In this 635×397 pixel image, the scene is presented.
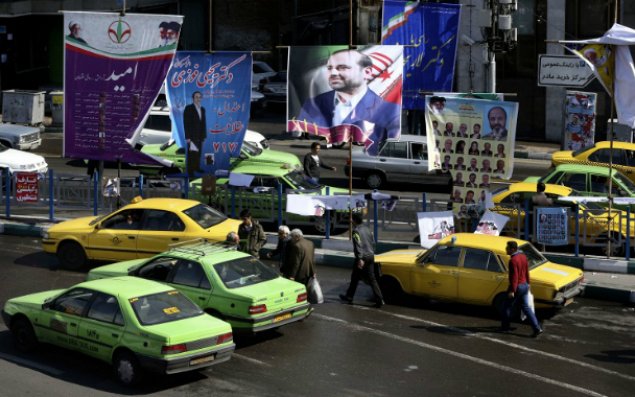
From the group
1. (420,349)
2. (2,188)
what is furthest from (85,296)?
(2,188)

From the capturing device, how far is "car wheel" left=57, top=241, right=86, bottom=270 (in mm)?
20984

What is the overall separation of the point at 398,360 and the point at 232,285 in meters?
2.75

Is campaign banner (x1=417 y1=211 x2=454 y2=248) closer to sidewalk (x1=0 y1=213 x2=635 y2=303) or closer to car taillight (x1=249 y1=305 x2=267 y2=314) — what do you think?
sidewalk (x1=0 y1=213 x2=635 y2=303)

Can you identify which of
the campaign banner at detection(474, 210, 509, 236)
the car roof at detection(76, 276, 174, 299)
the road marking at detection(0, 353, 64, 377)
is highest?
the campaign banner at detection(474, 210, 509, 236)

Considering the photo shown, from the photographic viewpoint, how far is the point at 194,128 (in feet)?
76.7

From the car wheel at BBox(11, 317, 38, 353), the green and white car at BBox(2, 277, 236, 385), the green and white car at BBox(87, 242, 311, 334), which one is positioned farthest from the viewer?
the green and white car at BBox(87, 242, 311, 334)

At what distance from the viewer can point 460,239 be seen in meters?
18.7

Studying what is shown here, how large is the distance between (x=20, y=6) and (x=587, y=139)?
96.7ft

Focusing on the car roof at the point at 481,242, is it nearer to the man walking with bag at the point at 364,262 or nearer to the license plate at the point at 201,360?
the man walking with bag at the point at 364,262

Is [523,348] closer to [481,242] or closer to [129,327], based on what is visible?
[481,242]

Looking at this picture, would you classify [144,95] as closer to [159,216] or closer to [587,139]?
[159,216]

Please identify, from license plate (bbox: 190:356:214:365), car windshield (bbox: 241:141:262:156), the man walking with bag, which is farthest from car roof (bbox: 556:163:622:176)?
license plate (bbox: 190:356:214:365)

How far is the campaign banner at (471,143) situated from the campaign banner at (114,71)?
6021 mm

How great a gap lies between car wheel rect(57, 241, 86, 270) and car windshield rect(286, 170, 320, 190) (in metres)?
5.50
